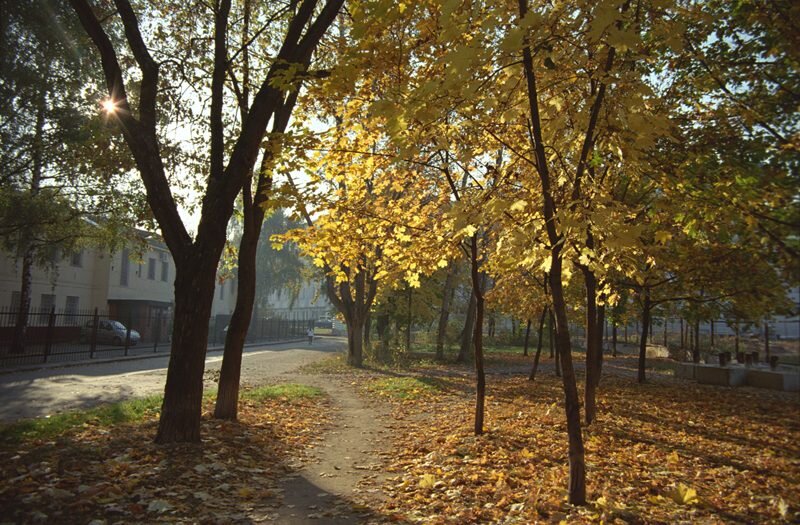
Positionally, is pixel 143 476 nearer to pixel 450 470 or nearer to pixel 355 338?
pixel 450 470

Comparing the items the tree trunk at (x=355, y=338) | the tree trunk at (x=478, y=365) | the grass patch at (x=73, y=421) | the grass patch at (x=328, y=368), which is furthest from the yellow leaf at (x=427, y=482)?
the tree trunk at (x=355, y=338)

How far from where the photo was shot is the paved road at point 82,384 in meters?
10.5

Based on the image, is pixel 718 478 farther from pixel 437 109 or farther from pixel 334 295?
pixel 334 295

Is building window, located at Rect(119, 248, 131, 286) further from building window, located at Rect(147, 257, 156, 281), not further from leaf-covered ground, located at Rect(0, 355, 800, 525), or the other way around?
leaf-covered ground, located at Rect(0, 355, 800, 525)

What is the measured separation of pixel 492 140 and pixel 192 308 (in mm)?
4461

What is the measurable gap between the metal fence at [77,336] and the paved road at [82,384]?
67.6 inches

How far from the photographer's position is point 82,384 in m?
14.2

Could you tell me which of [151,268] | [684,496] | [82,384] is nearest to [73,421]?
[82,384]

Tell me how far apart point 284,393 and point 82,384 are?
633cm

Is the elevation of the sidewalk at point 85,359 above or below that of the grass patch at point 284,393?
below

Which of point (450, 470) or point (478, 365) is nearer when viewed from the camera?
point (450, 470)

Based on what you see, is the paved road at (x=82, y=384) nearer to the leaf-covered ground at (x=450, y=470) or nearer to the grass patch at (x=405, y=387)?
the leaf-covered ground at (x=450, y=470)

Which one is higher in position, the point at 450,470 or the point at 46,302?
the point at 46,302

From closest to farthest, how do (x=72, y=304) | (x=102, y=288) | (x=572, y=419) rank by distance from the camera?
(x=572, y=419) < (x=72, y=304) < (x=102, y=288)
